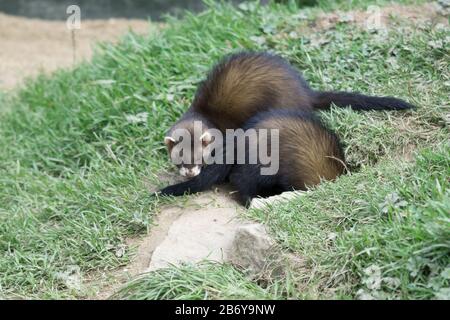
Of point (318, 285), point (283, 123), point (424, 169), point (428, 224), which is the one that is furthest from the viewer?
point (283, 123)

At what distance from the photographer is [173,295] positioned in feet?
14.7

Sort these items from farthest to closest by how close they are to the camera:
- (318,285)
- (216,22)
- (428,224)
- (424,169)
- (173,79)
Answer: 1. (216,22)
2. (173,79)
3. (424,169)
4. (318,285)
5. (428,224)

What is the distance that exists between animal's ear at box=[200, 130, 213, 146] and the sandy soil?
145 inches

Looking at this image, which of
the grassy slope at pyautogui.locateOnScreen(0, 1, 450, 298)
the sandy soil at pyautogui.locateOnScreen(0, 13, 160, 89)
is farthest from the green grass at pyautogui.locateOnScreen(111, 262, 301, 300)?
the sandy soil at pyautogui.locateOnScreen(0, 13, 160, 89)

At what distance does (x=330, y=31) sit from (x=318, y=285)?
395 centimetres

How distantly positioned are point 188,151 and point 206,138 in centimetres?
22

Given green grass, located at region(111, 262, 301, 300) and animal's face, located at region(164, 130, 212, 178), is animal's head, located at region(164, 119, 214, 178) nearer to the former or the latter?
animal's face, located at region(164, 130, 212, 178)

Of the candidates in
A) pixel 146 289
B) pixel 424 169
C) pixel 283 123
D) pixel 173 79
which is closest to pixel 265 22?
pixel 173 79

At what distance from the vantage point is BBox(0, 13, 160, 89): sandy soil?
10375 millimetres

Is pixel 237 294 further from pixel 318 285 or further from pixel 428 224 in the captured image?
pixel 428 224

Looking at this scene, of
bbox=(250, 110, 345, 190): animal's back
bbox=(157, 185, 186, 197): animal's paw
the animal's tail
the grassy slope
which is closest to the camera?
the grassy slope

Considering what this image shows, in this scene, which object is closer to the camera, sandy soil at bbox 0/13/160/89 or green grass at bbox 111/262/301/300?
green grass at bbox 111/262/301/300

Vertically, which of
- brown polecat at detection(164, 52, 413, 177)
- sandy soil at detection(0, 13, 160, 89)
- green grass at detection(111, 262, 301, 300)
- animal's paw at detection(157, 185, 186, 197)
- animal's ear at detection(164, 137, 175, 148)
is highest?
brown polecat at detection(164, 52, 413, 177)

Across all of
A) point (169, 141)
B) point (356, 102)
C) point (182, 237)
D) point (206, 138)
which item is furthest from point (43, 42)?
point (182, 237)
